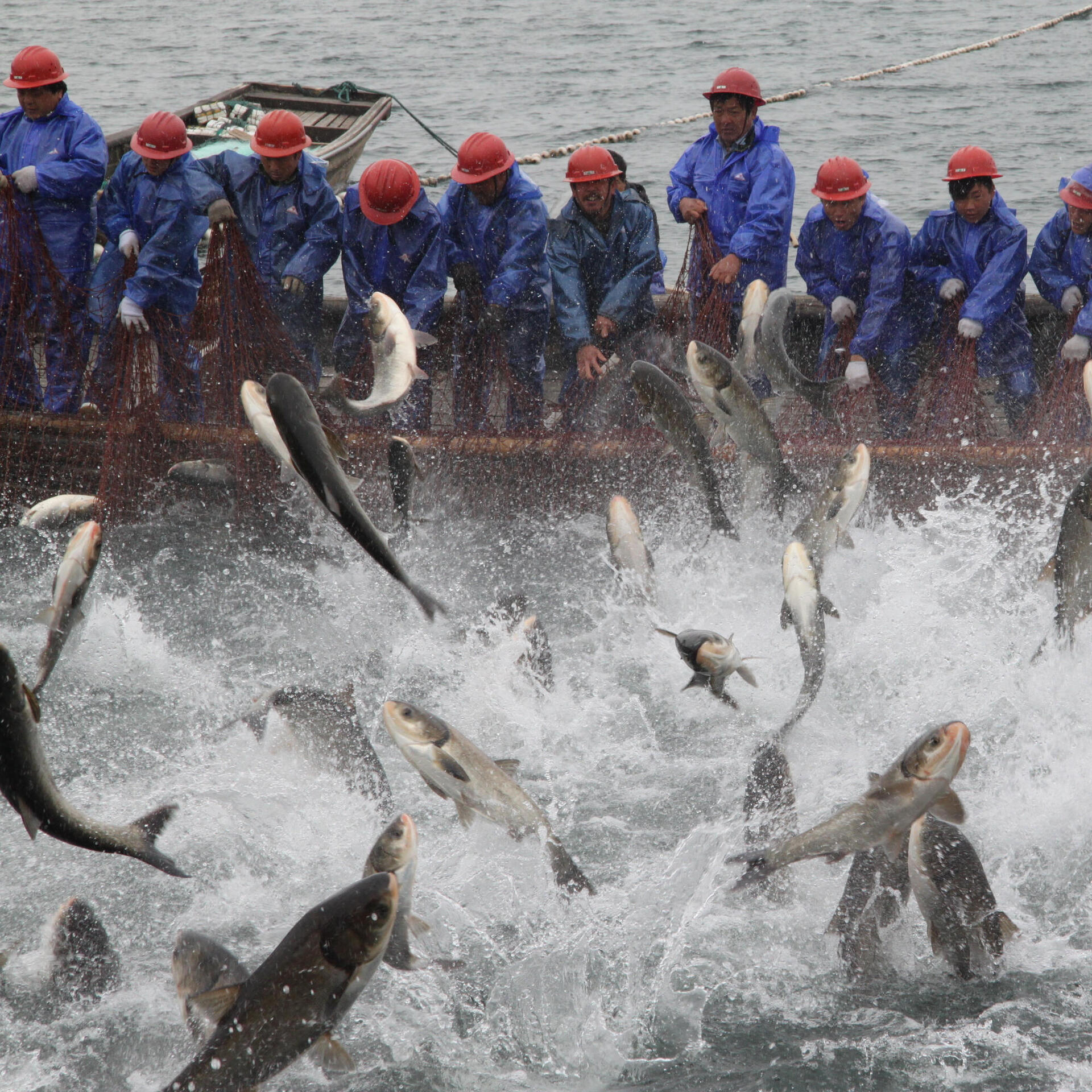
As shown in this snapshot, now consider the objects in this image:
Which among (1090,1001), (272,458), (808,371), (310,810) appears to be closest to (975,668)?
(1090,1001)

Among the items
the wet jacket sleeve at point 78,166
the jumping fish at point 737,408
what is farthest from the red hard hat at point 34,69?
the jumping fish at point 737,408

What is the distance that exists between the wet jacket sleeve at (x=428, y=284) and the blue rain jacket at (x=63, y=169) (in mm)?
2413

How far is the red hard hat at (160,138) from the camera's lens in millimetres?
8031

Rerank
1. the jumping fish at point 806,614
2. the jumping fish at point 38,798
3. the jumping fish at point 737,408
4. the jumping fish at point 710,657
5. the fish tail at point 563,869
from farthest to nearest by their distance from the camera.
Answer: the jumping fish at point 737,408
the jumping fish at point 806,614
the jumping fish at point 710,657
the fish tail at point 563,869
the jumping fish at point 38,798

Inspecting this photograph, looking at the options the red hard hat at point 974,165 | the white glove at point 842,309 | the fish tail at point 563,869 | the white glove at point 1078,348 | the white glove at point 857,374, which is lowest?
the fish tail at point 563,869

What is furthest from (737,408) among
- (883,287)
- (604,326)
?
(883,287)

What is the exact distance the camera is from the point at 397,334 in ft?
22.1

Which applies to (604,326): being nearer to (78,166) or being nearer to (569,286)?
(569,286)

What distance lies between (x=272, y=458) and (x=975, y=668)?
4.45 m

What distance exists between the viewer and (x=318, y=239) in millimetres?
7992

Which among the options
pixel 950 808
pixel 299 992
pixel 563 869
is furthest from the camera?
pixel 563 869

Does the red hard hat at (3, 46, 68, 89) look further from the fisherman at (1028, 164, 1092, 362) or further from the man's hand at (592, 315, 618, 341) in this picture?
the fisherman at (1028, 164, 1092, 362)

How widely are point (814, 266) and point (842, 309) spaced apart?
0.42 metres

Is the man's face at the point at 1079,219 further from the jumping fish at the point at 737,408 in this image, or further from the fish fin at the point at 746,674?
the fish fin at the point at 746,674
